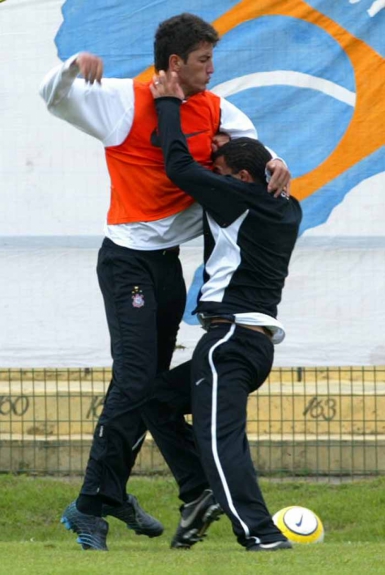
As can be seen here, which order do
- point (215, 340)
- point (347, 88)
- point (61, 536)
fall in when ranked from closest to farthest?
point (215, 340) < point (347, 88) < point (61, 536)

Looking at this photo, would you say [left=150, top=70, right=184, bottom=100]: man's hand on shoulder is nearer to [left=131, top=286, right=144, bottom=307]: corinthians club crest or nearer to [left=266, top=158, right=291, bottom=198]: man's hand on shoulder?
[left=266, top=158, right=291, bottom=198]: man's hand on shoulder

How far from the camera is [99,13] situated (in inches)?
276

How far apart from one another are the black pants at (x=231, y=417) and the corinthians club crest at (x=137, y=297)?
1.03 ft

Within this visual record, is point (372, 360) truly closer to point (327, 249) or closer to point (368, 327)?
point (368, 327)

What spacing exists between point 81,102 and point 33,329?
7.42 feet

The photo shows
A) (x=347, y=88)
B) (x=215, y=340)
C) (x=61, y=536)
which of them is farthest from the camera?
(x=61, y=536)

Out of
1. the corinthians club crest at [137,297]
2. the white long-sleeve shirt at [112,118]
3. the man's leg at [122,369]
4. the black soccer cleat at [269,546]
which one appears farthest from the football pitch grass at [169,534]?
the white long-sleeve shirt at [112,118]

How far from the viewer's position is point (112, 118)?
5.32 meters

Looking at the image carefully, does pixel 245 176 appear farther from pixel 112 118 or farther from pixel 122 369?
pixel 122 369

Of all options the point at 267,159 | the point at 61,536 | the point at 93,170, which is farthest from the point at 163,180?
the point at 61,536

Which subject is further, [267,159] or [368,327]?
[368,327]

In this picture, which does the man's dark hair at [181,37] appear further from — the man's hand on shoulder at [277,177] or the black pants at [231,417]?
the black pants at [231,417]

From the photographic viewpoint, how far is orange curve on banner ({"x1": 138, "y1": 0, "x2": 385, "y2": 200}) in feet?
22.9

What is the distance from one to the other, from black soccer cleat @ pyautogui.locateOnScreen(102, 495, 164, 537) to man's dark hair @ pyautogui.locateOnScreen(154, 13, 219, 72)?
1.95 metres
